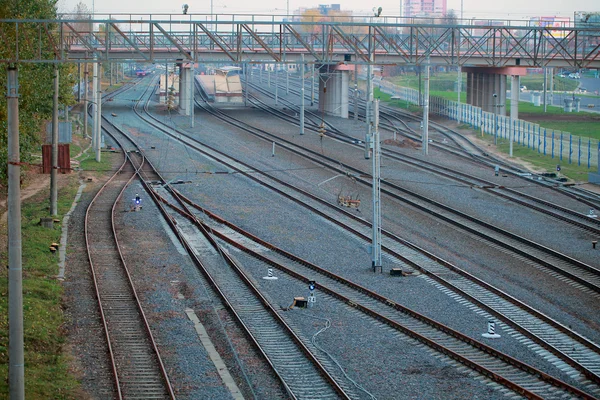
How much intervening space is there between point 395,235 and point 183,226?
6019 mm

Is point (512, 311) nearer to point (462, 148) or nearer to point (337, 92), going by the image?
point (462, 148)

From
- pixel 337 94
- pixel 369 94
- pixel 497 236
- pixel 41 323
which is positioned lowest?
pixel 41 323

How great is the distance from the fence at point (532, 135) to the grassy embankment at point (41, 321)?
74.7 feet

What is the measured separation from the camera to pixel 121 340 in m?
14.1

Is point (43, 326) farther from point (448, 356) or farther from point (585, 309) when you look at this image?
point (585, 309)

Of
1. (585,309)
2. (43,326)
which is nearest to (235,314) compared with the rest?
(43,326)

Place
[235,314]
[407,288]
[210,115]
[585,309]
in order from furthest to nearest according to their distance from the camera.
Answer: [210,115] → [407,288] → [585,309] → [235,314]

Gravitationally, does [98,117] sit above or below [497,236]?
above

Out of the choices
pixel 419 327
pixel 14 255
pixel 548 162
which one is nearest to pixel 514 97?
pixel 548 162

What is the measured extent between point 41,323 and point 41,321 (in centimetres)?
13

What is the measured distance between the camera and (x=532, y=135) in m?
43.6

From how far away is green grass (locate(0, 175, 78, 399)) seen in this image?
11.9 meters

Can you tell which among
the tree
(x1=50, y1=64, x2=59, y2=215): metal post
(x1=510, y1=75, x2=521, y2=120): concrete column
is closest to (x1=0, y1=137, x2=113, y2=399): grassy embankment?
(x1=50, y1=64, x2=59, y2=215): metal post

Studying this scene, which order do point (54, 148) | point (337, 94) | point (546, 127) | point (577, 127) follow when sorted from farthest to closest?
point (337, 94) → point (577, 127) → point (546, 127) → point (54, 148)
